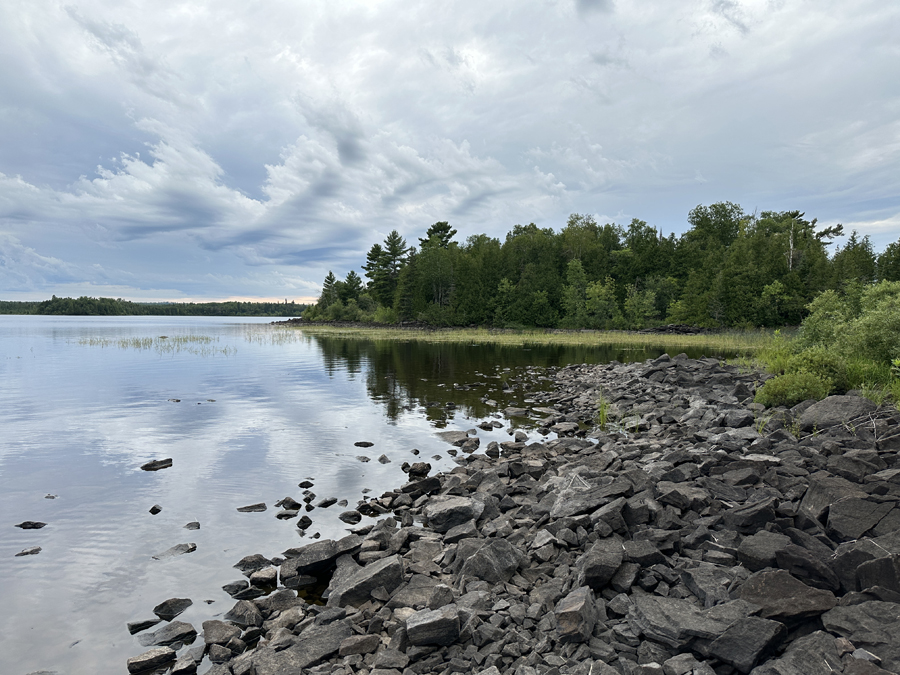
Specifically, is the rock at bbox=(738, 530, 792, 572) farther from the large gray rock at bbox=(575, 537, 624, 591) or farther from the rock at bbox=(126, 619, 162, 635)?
the rock at bbox=(126, 619, 162, 635)

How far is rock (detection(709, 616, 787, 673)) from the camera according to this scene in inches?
188

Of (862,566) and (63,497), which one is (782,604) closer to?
(862,566)

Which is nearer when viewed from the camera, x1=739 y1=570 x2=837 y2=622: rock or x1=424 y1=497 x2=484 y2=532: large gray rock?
x1=739 y1=570 x2=837 y2=622: rock

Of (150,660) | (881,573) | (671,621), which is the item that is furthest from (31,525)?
(881,573)

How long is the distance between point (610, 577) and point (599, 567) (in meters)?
0.27

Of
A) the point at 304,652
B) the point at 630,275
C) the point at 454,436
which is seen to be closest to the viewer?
the point at 304,652

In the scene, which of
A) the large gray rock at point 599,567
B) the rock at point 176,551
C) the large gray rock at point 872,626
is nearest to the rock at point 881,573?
the large gray rock at point 872,626

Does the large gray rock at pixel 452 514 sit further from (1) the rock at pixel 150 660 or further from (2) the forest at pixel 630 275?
(2) the forest at pixel 630 275

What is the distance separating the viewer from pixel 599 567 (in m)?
6.31

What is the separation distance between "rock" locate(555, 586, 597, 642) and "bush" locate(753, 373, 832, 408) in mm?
12935

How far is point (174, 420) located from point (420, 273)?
97541 millimetres

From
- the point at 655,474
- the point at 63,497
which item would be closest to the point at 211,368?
the point at 63,497

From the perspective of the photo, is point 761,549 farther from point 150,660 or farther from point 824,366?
point 824,366

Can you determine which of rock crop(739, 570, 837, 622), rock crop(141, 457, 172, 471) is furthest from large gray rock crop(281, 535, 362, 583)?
rock crop(141, 457, 172, 471)
